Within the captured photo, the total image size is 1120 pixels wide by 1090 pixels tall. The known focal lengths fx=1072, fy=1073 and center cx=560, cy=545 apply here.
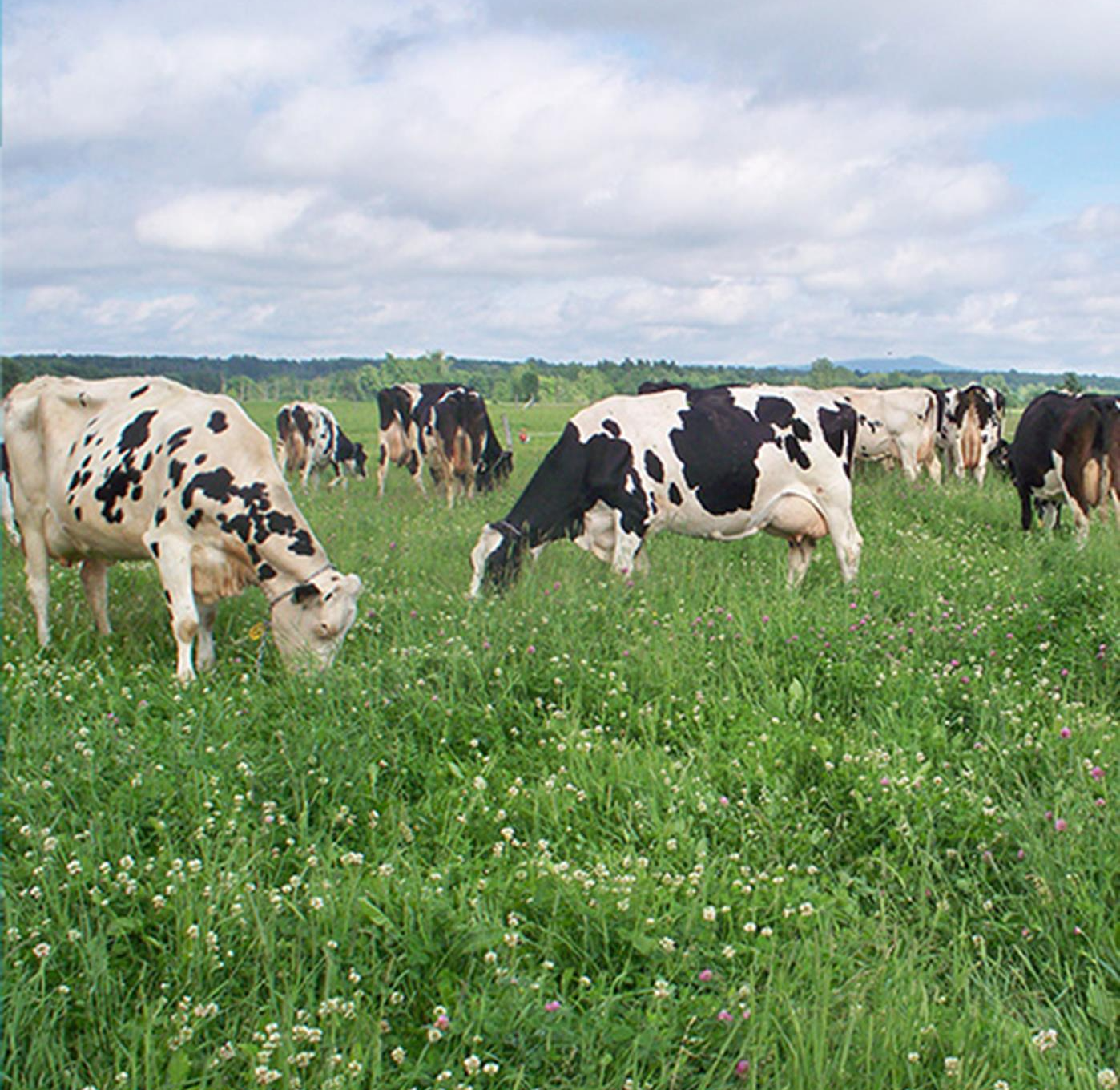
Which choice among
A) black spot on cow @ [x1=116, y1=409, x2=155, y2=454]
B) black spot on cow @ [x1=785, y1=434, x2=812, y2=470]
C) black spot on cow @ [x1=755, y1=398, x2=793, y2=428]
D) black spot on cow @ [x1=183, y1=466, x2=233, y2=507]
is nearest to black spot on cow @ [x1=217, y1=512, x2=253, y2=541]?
black spot on cow @ [x1=183, y1=466, x2=233, y2=507]

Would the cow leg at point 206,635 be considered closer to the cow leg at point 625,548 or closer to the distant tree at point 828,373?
the cow leg at point 625,548

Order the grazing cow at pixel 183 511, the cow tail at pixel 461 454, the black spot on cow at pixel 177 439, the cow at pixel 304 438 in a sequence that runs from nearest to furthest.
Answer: the grazing cow at pixel 183 511 → the black spot on cow at pixel 177 439 → the cow tail at pixel 461 454 → the cow at pixel 304 438

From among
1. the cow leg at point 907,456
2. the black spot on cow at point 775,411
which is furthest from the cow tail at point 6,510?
the cow leg at point 907,456

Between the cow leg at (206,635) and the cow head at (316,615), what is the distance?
23.5 inches

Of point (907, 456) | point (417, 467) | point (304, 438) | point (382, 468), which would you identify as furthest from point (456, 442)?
point (907, 456)

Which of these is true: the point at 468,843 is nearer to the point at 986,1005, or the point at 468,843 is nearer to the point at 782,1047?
the point at 782,1047

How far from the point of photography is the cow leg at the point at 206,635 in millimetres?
7227

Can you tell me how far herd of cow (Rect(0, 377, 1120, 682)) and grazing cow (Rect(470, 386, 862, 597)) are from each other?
14 millimetres

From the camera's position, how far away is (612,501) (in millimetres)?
8891

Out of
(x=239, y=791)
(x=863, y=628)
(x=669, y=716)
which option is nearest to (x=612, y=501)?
(x=863, y=628)

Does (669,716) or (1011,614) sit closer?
(669,716)

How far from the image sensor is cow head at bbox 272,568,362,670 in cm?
685

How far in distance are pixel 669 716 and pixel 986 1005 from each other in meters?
2.31

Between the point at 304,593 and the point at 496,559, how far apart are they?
1875 millimetres
